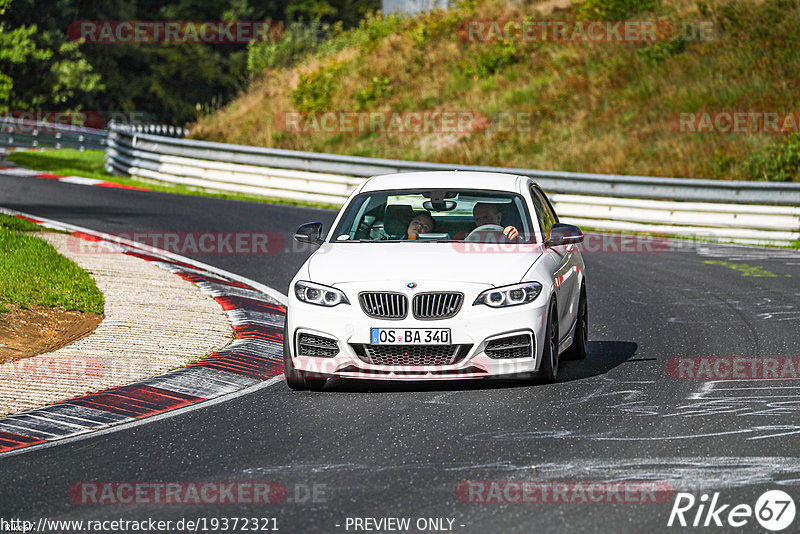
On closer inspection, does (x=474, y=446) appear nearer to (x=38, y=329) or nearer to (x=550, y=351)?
(x=550, y=351)

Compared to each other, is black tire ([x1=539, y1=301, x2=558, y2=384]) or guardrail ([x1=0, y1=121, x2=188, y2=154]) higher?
guardrail ([x1=0, y1=121, x2=188, y2=154])

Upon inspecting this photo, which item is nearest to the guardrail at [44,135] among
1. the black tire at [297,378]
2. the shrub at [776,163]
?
the shrub at [776,163]

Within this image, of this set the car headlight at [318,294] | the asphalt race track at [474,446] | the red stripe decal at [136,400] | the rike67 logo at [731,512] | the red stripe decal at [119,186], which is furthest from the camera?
the red stripe decal at [119,186]

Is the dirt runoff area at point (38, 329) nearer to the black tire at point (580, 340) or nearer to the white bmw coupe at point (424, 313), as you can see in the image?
the white bmw coupe at point (424, 313)

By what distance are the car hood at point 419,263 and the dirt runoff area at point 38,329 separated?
2716 mm

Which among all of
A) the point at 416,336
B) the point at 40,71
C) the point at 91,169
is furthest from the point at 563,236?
the point at 40,71

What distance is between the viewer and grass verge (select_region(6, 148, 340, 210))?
26.3 meters

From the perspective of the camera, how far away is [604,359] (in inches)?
407

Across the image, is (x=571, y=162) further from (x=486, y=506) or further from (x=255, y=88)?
(x=486, y=506)

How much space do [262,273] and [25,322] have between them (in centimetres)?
479

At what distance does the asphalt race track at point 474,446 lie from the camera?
19.2 feet

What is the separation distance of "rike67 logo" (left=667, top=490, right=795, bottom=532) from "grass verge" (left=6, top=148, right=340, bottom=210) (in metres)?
19.5

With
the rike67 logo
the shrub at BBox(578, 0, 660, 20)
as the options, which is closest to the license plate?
the rike67 logo

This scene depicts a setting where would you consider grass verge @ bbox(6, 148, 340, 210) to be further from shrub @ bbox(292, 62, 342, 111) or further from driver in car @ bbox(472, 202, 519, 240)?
driver in car @ bbox(472, 202, 519, 240)
